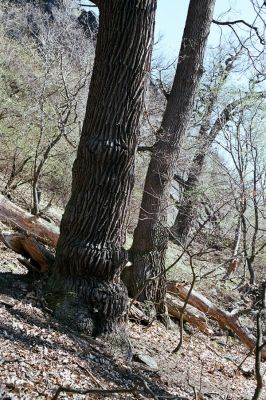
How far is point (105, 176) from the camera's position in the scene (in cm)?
430

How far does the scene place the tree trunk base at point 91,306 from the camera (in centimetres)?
434

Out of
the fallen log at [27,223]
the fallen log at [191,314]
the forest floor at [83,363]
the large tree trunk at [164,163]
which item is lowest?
the forest floor at [83,363]

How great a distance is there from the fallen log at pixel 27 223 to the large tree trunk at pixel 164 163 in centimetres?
188

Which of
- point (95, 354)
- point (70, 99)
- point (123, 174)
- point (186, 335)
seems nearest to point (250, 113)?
point (70, 99)

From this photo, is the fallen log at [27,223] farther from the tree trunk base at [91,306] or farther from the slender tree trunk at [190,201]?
the slender tree trunk at [190,201]

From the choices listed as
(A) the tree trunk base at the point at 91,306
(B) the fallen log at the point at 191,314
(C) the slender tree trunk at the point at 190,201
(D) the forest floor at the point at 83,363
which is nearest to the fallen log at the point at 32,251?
(D) the forest floor at the point at 83,363

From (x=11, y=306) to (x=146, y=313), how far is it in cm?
302

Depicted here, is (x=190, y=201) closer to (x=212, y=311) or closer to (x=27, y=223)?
(x=212, y=311)

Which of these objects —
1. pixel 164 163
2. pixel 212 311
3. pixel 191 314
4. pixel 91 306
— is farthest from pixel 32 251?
pixel 212 311

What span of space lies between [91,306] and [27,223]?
13.5ft

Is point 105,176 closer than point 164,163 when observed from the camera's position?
Yes

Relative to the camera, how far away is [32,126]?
1110 cm

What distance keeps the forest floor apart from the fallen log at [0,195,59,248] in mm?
1531

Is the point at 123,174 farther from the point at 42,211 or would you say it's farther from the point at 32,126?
the point at 32,126
